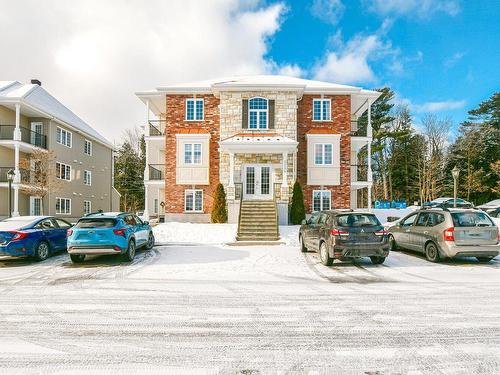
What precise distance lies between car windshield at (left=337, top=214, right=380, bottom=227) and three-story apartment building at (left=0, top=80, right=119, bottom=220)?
65.4 ft

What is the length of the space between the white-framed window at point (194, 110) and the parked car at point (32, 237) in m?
12.8

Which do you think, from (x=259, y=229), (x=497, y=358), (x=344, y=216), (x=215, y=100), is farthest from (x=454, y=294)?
(x=215, y=100)

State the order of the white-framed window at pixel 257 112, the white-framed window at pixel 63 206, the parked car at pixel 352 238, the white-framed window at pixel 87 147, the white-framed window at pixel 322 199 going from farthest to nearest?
Result: the white-framed window at pixel 87 147
the white-framed window at pixel 63 206
the white-framed window at pixel 322 199
the white-framed window at pixel 257 112
the parked car at pixel 352 238

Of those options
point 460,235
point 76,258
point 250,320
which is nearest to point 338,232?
point 460,235

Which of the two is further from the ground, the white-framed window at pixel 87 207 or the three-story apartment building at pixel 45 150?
the three-story apartment building at pixel 45 150

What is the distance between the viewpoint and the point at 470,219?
36.8 feet

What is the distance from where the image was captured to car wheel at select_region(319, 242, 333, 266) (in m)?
10.8

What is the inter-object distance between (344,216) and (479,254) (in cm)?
427

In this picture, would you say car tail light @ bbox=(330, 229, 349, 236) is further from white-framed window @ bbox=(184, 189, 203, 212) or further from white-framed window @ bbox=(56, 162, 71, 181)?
white-framed window @ bbox=(56, 162, 71, 181)

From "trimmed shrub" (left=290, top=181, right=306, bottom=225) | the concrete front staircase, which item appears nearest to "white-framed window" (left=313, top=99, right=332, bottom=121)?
"trimmed shrub" (left=290, top=181, right=306, bottom=225)

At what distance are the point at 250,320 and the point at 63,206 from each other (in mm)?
27502

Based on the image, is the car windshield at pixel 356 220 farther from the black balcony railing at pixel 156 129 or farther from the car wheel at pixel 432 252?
the black balcony railing at pixel 156 129

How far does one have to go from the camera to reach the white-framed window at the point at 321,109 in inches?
964

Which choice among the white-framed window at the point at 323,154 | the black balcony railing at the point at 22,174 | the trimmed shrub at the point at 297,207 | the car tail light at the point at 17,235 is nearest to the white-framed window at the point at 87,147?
the black balcony railing at the point at 22,174
